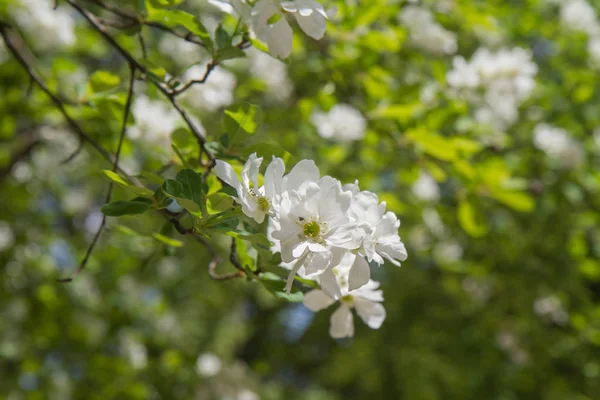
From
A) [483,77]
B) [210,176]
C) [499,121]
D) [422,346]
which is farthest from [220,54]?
[422,346]

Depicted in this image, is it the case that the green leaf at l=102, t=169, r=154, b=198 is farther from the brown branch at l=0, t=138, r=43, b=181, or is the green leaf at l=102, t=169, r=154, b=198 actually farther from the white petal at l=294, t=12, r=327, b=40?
the brown branch at l=0, t=138, r=43, b=181

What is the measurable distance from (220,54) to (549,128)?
2197 mm

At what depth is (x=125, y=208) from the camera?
738 millimetres

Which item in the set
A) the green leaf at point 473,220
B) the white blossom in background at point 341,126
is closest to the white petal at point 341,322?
the green leaf at point 473,220

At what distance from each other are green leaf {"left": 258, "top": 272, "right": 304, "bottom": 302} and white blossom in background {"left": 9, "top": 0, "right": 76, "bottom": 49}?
6.61ft

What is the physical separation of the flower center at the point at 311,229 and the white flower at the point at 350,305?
16 centimetres

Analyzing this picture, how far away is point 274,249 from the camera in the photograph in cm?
79

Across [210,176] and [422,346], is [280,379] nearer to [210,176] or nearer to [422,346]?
[422,346]

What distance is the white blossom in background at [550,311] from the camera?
341 cm

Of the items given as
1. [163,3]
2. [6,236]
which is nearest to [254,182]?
[163,3]

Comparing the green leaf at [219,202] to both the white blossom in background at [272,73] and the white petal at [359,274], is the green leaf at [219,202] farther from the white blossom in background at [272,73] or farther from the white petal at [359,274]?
the white blossom in background at [272,73]

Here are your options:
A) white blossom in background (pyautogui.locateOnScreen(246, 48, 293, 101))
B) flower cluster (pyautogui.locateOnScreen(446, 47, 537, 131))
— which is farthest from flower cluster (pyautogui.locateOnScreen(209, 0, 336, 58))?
white blossom in background (pyautogui.locateOnScreen(246, 48, 293, 101))

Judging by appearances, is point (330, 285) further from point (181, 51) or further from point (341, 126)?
point (181, 51)

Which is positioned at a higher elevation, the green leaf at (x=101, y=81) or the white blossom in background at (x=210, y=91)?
the green leaf at (x=101, y=81)
